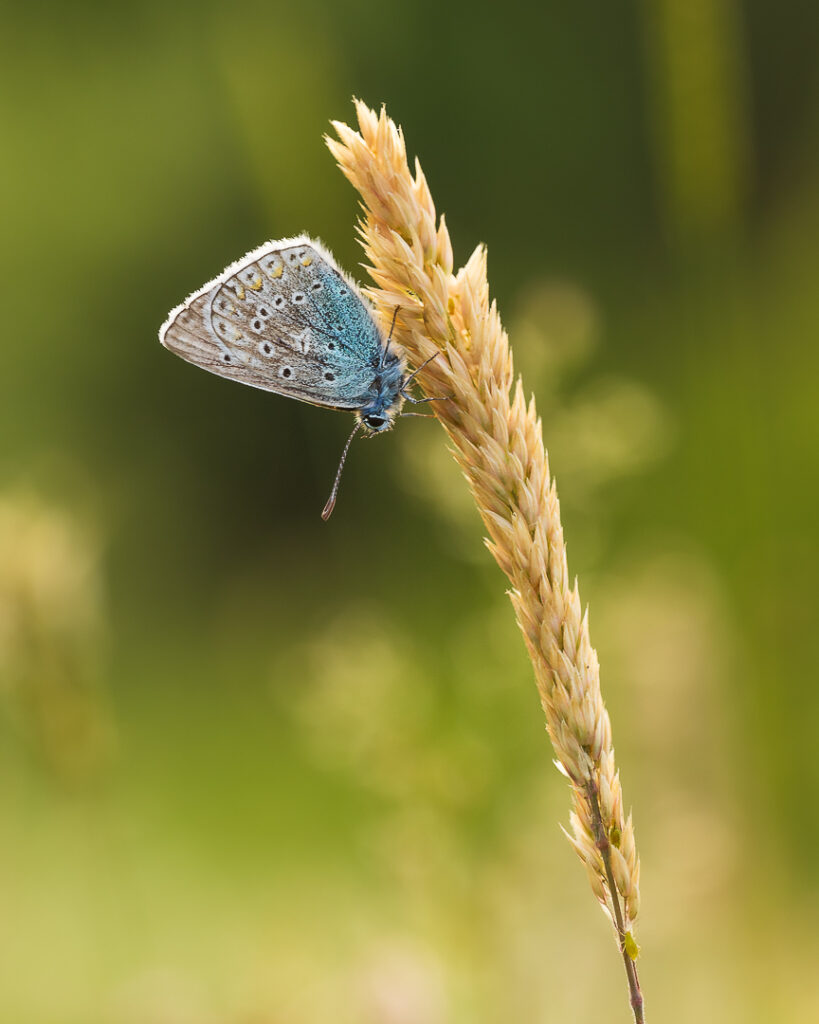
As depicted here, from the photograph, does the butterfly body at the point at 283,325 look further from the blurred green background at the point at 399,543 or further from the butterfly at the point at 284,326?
the blurred green background at the point at 399,543

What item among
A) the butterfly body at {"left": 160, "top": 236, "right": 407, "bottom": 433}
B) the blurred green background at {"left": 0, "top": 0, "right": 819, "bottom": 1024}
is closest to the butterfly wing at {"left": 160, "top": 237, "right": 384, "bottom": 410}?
the butterfly body at {"left": 160, "top": 236, "right": 407, "bottom": 433}

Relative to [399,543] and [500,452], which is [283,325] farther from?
[399,543]

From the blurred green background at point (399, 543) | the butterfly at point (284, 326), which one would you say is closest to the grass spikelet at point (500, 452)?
the butterfly at point (284, 326)

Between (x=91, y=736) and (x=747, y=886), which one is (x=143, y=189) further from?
(x=747, y=886)

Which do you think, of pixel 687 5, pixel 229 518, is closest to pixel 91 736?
pixel 687 5

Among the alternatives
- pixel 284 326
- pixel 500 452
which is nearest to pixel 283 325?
pixel 284 326
